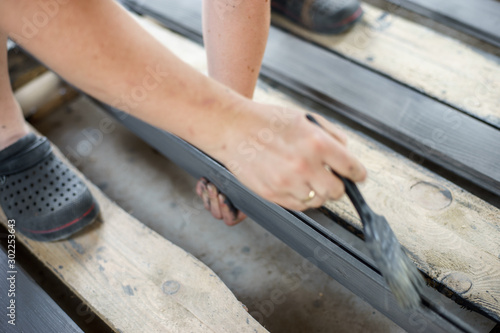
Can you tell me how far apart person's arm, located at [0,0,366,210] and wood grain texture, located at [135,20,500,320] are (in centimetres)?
41

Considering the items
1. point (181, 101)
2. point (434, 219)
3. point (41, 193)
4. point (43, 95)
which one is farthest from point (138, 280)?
point (43, 95)

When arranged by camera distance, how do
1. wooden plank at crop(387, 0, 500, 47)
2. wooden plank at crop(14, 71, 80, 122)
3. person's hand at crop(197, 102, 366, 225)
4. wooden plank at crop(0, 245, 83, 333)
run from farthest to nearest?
wooden plank at crop(14, 71, 80, 122) < wooden plank at crop(387, 0, 500, 47) < wooden plank at crop(0, 245, 83, 333) < person's hand at crop(197, 102, 366, 225)

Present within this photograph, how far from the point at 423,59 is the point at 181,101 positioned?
987mm

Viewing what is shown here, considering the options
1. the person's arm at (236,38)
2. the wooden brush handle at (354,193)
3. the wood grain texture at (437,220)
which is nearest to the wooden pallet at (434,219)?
the wood grain texture at (437,220)

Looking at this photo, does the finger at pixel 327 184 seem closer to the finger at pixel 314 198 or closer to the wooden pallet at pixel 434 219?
the finger at pixel 314 198

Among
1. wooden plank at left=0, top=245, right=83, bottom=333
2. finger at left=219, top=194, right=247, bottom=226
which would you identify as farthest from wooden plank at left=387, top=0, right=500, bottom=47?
wooden plank at left=0, top=245, right=83, bottom=333

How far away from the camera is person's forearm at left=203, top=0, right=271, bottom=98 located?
975 millimetres

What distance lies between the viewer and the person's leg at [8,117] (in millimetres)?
1095

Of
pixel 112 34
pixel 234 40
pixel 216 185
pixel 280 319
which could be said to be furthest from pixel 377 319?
pixel 112 34

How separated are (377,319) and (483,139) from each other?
1.82ft

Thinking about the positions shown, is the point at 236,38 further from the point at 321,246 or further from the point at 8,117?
the point at 8,117

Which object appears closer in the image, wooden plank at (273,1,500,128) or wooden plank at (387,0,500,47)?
wooden plank at (273,1,500,128)

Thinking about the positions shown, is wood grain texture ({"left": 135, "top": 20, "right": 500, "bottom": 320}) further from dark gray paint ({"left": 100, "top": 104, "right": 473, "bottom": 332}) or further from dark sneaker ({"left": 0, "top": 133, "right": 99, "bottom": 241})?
dark sneaker ({"left": 0, "top": 133, "right": 99, "bottom": 241})

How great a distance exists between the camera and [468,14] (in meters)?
1.49
